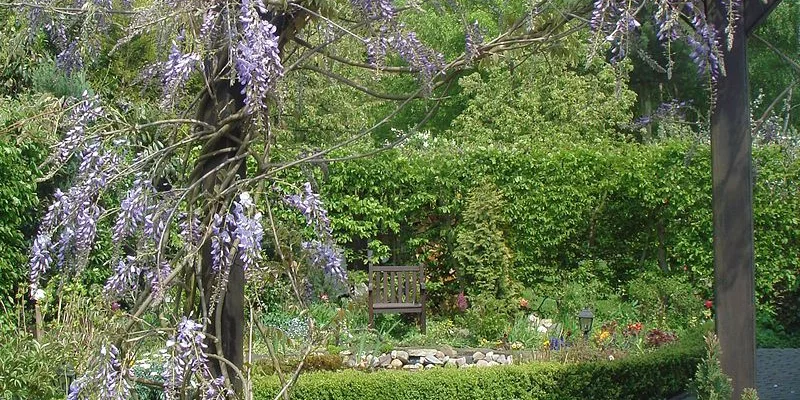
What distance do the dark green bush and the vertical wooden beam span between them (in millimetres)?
2562

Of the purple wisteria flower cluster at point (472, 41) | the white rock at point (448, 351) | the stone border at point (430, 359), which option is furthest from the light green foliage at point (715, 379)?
the white rock at point (448, 351)

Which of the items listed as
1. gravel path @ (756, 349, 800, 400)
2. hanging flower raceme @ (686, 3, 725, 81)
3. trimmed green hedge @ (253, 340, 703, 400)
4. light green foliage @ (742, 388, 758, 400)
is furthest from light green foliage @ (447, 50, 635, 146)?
hanging flower raceme @ (686, 3, 725, 81)

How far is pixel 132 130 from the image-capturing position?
2564mm

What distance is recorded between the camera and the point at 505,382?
632 cm

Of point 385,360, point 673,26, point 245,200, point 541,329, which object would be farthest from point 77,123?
point 541,329

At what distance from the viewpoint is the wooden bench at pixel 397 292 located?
30.4 feet

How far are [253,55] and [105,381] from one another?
0.94 m

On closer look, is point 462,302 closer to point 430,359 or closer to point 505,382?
point 430,359

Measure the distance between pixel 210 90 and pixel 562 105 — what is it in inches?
472

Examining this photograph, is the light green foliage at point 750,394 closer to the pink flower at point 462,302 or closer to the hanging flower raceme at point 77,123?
the hanging flower raceme at point 77,123

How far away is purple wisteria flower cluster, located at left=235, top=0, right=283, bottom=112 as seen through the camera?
7.64 feet

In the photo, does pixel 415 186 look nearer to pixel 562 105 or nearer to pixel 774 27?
pixel 562 105

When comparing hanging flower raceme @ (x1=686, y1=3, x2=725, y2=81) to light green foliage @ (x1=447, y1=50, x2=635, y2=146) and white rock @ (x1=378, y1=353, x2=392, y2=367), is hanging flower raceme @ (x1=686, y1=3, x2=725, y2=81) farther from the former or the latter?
light green foliage @ (x1=447, y1=50, x2=635, y2=146)

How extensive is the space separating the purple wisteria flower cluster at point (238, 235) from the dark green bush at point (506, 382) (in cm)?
361
